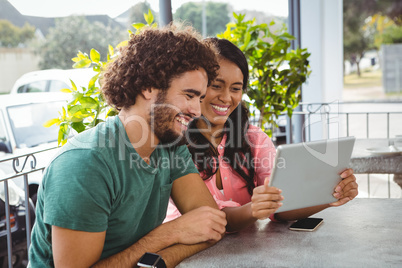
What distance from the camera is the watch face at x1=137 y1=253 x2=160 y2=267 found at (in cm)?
114

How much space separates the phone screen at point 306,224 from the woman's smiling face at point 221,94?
65cm

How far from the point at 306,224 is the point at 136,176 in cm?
57

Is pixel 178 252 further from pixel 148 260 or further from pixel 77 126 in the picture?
pixel 77 126

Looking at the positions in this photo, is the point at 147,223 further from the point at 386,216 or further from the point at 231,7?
the point at 231,7

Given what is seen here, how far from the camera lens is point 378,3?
12.5 m

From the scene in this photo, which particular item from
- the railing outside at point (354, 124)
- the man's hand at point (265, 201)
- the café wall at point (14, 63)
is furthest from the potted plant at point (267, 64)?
the café wall at point (14, 63)

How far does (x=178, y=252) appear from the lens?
4.07ft

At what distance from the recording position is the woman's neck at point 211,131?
1.92 metres

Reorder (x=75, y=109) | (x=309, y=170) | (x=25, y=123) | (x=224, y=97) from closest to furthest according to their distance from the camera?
(x=309, y=170)
(x=75, y=109)
(x=224, y=97)
(x=25, y=123)

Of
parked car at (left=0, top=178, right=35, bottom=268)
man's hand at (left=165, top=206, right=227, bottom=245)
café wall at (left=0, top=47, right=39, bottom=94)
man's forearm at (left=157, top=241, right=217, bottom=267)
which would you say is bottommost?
parked car at (left=0, top=178, right=35, bottom=268)

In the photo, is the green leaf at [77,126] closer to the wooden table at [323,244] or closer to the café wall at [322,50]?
the wooden table at [323,244]

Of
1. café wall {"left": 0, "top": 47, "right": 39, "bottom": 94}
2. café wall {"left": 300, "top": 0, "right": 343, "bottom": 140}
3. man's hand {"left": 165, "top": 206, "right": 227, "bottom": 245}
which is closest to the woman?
man's hand {"left": 165, "top": 206, "right": 227, "bottom": 245}

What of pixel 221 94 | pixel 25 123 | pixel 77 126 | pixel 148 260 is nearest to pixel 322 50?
pixel 25 123

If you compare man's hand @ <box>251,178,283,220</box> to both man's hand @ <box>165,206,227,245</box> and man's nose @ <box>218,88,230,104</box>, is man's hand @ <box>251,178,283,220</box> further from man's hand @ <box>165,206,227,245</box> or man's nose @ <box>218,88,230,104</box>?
man's nose @ <box>218,88,230,104</box>
